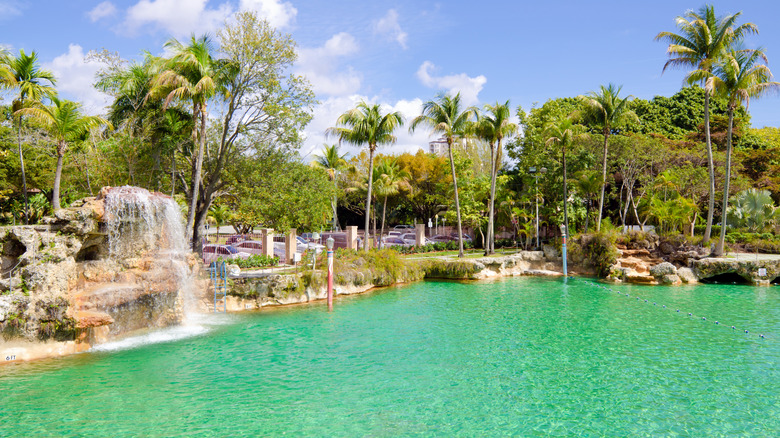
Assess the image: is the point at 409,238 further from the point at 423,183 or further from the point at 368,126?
the point at 368,126

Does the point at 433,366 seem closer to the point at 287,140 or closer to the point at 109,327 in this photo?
the point at 109,327

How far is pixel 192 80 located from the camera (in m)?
21.1

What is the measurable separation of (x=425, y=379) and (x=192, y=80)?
16412 millimetres

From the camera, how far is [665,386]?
10.8 metres

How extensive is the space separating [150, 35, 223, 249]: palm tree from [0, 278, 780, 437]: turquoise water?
840 centimetres

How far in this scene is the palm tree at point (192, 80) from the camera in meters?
20.0

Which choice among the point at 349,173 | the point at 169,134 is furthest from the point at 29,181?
the point at 349,173

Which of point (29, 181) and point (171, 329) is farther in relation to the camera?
point (29, 181)

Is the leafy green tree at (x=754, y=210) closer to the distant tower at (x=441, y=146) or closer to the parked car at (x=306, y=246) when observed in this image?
the distant tower at (x=441, y=146)

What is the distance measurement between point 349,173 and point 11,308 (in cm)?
3642

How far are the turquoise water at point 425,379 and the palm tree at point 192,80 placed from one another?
8.40m

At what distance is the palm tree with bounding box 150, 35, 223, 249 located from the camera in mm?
20047

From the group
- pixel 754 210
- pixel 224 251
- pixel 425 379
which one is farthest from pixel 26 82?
pixel 754 210

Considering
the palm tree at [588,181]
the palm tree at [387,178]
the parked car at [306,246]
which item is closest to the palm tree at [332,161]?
the palm tree at [387,178]
